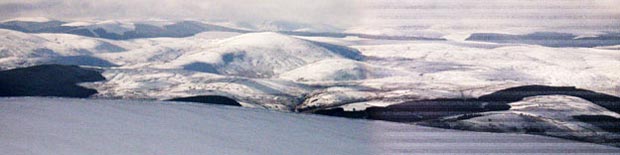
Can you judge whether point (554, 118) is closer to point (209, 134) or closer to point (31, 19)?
point (209, 134)

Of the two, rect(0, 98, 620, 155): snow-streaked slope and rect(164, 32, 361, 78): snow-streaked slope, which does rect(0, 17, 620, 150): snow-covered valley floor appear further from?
rect(0, 98, 620, 155): snow-streaked slope

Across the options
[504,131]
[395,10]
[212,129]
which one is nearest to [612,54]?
[504,131]

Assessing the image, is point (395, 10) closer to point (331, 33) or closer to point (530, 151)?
point (331, 33)

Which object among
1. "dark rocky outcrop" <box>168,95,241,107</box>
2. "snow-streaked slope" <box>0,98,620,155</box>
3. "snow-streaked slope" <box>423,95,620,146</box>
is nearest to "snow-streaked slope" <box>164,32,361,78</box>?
"dark rocky outcrop" <box>168,95,241,107</box>

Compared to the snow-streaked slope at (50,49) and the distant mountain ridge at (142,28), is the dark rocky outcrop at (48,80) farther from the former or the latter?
the distant mountain ridge at (142,28)

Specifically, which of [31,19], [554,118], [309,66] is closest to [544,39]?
[554,118]

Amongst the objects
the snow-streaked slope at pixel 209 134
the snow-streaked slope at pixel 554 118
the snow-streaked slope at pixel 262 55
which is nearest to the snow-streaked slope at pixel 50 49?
the snow-streaked slope at pixel 209 134
